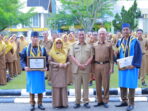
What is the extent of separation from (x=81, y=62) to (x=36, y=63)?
127cm

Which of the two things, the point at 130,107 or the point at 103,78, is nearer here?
the point at 130,107

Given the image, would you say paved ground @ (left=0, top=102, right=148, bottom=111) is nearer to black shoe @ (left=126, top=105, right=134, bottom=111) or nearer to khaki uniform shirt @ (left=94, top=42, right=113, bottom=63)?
black shoe @ (left=126, top=105, right=134, bottom=111)

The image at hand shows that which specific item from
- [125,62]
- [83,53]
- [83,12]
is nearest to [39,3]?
[83,12]

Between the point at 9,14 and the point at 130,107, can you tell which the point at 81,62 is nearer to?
the point at 130,107

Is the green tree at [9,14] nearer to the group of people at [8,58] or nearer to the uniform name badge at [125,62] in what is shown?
the group of people at [8,58]

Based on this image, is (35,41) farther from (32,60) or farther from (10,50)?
(10,50)

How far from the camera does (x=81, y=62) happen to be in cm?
991

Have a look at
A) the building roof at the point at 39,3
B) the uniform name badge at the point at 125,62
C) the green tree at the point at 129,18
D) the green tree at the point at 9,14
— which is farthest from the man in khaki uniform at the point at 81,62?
the building roof at the point at 39,3

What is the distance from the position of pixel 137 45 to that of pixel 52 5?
49411 mm

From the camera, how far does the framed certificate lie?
31.4 ft

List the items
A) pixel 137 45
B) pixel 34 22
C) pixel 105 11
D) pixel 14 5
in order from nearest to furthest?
pixel 137 45
pixel 14 5
pixel 105 11
pixel 34 22

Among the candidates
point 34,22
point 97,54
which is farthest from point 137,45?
point 34,22

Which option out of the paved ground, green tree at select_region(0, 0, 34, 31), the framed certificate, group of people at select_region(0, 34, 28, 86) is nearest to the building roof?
green tree at select_region(0, 0, 34, 31)

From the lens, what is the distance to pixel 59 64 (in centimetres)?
988
